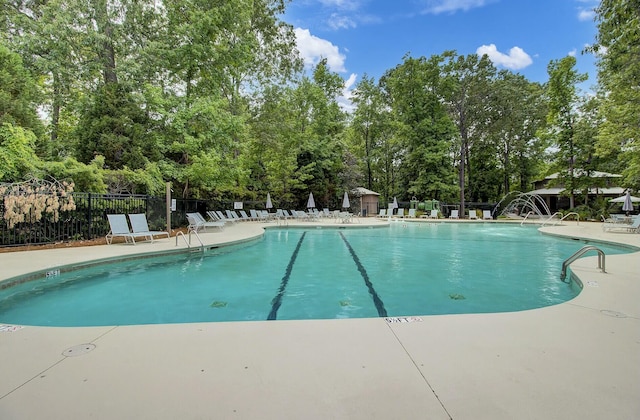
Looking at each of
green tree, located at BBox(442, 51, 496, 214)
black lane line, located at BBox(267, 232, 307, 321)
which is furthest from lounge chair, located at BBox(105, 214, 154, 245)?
green tree, located at BBox(442, 51, 496, 214)

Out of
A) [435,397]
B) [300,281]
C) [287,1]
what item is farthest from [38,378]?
[287,1]

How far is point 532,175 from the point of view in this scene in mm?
32906

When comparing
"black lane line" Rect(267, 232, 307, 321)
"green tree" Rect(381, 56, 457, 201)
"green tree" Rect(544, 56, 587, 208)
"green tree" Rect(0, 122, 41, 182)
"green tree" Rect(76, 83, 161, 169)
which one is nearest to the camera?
"black lane line" Rect(267, 232, 307, 321)

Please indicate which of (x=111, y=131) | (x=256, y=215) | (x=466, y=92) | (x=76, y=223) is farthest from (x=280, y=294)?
(x=466, y=92)

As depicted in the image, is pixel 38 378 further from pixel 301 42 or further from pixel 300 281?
pixel 301 42

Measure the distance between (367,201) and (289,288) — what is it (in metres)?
26.8

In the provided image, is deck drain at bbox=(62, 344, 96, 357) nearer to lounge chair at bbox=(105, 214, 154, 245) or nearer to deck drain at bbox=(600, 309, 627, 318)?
deck drain at bbox=(600, 309, 627, 318)

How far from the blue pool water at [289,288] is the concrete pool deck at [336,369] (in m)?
1.41

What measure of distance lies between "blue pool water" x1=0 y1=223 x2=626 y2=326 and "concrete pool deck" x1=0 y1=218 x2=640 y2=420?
1405 millimetres

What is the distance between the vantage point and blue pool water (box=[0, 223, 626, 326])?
14.6 ft

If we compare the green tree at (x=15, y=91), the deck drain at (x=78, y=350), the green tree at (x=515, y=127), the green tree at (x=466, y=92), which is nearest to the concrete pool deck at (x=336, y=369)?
the deck drain at (x=78, y=350)

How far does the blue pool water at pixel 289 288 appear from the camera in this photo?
4.44 meters

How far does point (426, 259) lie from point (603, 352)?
5927 millimetres

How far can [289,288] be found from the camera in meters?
5.79
